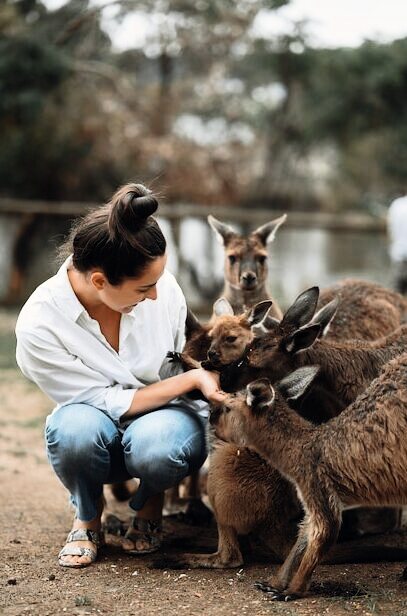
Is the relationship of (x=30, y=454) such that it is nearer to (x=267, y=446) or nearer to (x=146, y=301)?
(x=146, y=301)

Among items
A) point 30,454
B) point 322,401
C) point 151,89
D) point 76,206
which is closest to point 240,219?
point 76,206

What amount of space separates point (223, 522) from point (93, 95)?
34.3ft

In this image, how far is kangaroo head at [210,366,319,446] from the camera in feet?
11.5

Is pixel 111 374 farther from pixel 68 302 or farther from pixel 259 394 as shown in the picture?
pixel 259 394

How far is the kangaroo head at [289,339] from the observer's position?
3992 millimetres

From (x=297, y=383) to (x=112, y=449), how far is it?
87 cm

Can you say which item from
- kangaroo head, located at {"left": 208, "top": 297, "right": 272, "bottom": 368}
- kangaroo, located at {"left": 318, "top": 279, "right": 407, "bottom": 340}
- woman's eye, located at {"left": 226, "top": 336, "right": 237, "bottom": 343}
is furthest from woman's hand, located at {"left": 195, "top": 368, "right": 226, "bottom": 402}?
kangaroo, located at {"left": 318, "top": 279, "right": 407, "bottom": 340}

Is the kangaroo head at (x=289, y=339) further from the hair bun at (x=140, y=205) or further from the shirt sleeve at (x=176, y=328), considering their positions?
the hair bun at (x=140, y=205)

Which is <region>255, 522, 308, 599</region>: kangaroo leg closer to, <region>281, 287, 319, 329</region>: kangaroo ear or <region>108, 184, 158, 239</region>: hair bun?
<region>281, 287, 319, 329</region>: kangaroo ear

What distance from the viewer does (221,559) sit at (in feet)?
12.2

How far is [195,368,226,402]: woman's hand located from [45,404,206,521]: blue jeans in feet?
0.76

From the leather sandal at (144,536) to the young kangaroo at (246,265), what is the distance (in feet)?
6.35

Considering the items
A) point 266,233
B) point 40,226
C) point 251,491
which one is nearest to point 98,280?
point 251,491

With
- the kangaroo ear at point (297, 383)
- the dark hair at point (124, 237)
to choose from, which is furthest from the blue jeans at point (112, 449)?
the dark hair at point (124, 237)
